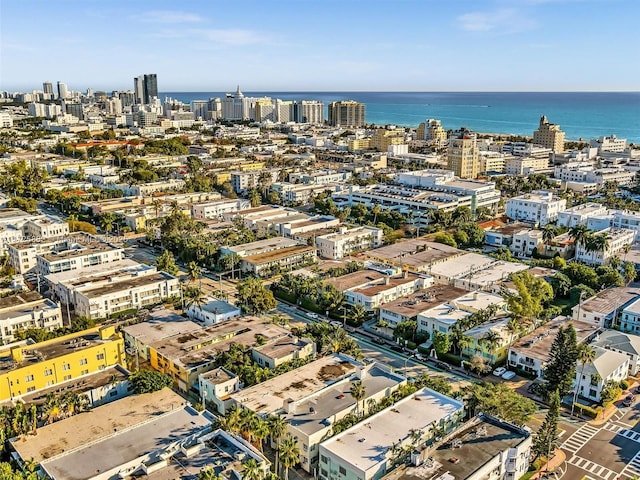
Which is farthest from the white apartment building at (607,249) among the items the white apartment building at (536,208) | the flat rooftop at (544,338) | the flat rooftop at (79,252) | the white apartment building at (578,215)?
the flat rooftop at (79,252)

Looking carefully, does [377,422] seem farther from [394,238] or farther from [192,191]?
[192,191]

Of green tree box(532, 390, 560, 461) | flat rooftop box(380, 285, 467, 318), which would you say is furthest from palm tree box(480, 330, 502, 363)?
green tree box(532, 390, 560, 461)

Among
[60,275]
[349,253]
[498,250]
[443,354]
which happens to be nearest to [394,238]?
[349,253]

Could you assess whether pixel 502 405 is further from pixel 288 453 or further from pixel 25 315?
pixel 25 315

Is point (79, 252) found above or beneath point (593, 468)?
above

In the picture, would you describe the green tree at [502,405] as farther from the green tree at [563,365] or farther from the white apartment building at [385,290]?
the white apartment building at [385,290]

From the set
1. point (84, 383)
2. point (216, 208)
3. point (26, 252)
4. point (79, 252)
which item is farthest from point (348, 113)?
point (84, 383)

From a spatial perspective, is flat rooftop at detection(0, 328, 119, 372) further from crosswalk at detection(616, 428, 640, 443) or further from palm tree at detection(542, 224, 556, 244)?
palm tree at detection(542, 224, 556, 244)
